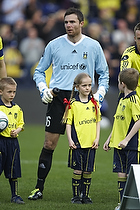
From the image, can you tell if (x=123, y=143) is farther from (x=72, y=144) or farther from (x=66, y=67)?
(x=66, y=67)

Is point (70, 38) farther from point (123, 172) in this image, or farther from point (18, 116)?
point (123, 172)

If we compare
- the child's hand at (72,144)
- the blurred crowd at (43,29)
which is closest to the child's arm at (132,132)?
the child's hand at (72,144)

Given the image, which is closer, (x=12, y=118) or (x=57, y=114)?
(x=12, y=118)

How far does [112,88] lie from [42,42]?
269cm

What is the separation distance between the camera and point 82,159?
5.87 m

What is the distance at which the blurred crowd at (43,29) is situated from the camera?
620 inches

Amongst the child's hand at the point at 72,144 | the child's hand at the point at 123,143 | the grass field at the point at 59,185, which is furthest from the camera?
the child's hand at the point at 72,144

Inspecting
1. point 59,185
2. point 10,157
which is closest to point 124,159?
point 10,157

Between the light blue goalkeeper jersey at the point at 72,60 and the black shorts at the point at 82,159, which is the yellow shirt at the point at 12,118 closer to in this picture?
the light blue goalkeeper jersey at the point at 72,60

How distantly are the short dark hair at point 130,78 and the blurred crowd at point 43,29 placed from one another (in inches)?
389

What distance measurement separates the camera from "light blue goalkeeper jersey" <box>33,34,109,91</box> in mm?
6273

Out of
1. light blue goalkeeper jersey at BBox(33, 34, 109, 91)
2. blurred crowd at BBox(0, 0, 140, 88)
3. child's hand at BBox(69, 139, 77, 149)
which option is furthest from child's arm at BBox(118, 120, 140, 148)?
blurred crowd at BBox(0, 0, 140, 88)

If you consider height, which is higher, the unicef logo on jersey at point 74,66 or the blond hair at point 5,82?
the unicef logo on jersey at point 74,66

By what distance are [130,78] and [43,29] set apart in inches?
436
